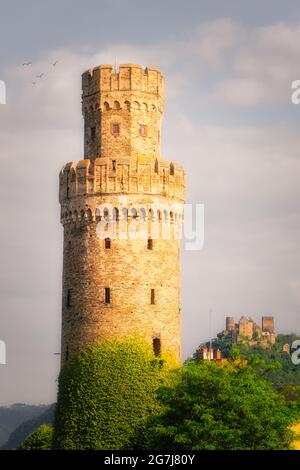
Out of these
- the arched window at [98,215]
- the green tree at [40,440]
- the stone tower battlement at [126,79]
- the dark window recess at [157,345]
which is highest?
the stone tower battlement at [126,79]

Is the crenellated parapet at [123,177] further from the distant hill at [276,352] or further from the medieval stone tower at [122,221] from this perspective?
the distant hill at [276,352]

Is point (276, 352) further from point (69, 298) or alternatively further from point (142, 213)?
point (142, 213)

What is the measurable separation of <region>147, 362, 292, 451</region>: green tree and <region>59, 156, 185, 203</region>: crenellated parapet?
999 centimetres

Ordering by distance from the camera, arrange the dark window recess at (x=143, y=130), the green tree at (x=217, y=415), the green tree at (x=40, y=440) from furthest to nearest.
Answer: the green tree at (x=40, y=440)
the dark window recess at (x=143, y=130)
the green tree at (x=217, y=415)

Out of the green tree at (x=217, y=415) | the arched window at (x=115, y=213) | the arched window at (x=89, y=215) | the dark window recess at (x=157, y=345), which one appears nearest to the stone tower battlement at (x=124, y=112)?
the arched window at (x=115, y=213)

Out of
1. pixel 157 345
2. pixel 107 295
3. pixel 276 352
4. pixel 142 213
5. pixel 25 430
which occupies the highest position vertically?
pixel 142 213

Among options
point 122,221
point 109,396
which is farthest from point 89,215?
point 109,396

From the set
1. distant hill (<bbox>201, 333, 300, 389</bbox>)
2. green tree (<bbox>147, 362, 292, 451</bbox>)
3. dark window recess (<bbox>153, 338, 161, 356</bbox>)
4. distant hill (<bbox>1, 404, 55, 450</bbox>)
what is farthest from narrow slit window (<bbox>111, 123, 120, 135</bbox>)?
distant hill (<bbox>1, 404, 55, 450</bbox>)

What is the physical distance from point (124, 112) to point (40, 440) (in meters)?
20.1

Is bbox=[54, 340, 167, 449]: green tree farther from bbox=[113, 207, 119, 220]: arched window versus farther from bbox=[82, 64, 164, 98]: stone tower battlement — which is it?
bbox=[82, 64, 164, 98]: stone tower battlement

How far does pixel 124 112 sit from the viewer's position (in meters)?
57.1

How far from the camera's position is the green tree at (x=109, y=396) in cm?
5288

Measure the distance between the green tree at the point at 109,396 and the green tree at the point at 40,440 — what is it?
27.9 feet
